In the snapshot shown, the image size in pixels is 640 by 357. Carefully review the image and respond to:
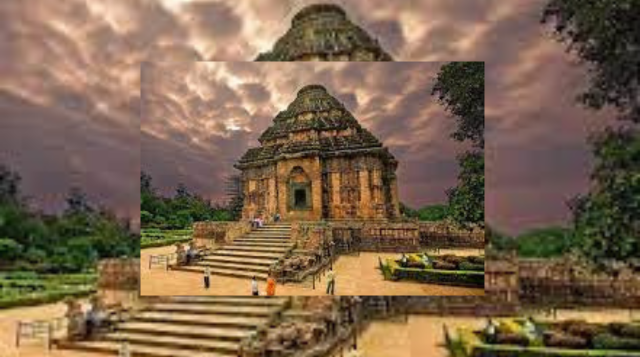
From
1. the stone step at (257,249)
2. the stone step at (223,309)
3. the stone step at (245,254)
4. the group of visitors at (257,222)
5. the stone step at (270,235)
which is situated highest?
the group of visitors at (257,222)

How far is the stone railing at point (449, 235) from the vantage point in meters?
7.18

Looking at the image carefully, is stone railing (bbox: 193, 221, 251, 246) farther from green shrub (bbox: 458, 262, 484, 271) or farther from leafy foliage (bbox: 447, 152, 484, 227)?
green shrub (bbox: 458, 262, 484, 271)

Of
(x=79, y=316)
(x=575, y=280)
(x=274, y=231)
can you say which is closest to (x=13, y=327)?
(x=79, y=316)

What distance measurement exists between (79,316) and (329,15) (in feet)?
35.8

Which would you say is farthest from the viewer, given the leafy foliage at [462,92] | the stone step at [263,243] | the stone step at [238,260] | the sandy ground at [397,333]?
the sandy ground at [397,333]

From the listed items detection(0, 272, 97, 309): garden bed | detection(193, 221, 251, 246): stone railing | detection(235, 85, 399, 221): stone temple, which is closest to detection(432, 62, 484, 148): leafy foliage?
detection(235, 85, 399, 221): stone temple

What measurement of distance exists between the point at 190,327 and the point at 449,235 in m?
5.01

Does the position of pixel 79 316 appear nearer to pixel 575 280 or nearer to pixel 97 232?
pixel 97 232

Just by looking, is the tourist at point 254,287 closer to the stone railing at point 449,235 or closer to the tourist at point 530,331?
the stone railing at point 449,235

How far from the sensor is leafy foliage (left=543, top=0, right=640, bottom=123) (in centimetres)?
689

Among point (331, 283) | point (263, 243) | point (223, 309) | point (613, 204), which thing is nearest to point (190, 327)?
point (223, 309)

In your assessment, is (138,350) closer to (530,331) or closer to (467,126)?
(467,126)

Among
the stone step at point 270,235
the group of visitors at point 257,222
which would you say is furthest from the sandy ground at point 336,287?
the group of visitors at point 257,222

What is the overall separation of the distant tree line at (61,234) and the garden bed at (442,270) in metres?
4.01
